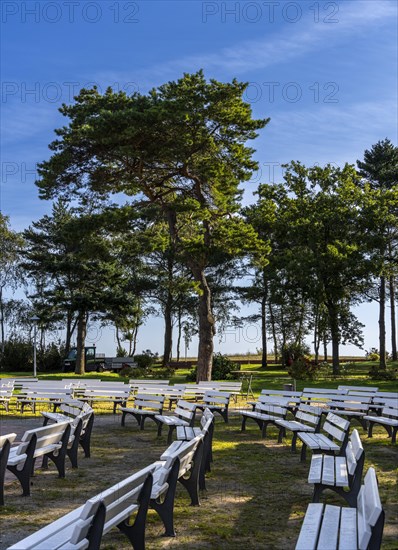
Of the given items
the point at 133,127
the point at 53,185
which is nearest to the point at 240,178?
the point at 133,127

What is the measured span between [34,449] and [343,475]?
371 centimetres

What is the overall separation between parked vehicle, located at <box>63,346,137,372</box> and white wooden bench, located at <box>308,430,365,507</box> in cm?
3791

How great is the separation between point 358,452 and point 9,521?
367cm

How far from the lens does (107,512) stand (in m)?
4.93

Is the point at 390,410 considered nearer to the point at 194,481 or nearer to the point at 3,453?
the point at 194,481

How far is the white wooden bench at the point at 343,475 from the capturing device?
21.7ft

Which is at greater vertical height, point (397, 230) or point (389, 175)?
point (389, 175)

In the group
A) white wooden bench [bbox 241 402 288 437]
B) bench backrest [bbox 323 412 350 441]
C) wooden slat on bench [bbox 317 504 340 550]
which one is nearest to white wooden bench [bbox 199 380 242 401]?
white wooden bench [bbox 241 402 288 437]

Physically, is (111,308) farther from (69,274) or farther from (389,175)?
(389,175)

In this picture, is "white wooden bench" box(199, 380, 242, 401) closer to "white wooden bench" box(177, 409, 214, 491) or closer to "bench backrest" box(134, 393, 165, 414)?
"bench backrest" box(134, 393, 165, 414)

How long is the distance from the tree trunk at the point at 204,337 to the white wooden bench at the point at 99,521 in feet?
75.2

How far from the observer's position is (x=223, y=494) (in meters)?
8.18

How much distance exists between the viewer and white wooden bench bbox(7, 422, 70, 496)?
7949 mm

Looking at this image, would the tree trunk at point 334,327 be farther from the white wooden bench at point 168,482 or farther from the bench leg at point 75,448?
the white wooden bench at point 168,482
